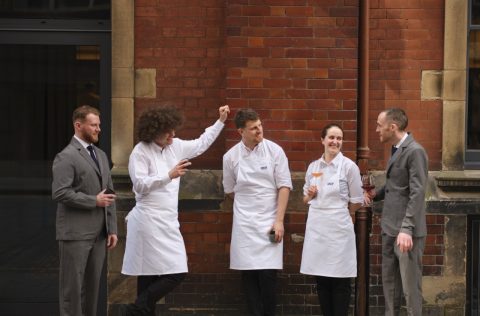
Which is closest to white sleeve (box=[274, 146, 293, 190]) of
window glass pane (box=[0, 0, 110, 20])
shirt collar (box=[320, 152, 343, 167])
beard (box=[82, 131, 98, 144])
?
shirt collar (box=[320, 152, 343, 167])

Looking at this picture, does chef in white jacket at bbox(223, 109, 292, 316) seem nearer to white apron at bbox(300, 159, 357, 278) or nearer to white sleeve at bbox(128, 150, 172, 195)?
white apron at bbox(300, 159, 357, 278)

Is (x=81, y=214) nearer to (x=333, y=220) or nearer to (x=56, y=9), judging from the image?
(x=333, y=220)

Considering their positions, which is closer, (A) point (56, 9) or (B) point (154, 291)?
(B) point (154, 291)

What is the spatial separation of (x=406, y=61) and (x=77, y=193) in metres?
3.36

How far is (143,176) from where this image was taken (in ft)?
20.4

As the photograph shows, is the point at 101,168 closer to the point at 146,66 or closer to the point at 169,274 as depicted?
the point at 169,274

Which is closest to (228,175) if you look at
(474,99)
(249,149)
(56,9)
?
(249,149)

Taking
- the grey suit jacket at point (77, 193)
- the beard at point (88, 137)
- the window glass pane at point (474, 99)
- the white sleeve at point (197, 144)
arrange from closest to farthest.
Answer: the grey suit jacket at point (77, 193)
the beard at point (88, 137)
the white sleeve at point (197, 144)
the window glass pane at point (474, 99)

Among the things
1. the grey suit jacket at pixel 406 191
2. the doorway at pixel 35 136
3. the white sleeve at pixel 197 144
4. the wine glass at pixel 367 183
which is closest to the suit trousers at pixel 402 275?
the grey suit jacket at pixel 406 191

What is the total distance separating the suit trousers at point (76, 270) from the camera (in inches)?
235

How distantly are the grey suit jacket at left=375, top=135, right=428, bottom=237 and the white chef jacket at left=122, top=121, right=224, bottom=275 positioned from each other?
5.50ft

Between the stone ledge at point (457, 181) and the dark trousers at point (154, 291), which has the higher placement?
the stone ledge at point (457, 181)

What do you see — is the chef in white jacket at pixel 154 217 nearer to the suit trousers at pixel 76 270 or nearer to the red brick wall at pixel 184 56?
the suit trousers at pixel 76 270

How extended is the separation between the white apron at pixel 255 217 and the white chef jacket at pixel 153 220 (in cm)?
58
